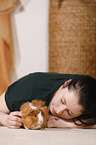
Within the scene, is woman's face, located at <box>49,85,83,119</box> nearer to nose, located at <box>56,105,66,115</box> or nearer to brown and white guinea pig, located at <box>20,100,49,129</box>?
nose, located at <box>56,105,66,115</box>

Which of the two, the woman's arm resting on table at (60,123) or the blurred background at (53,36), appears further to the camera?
the blurred background at (53,36)

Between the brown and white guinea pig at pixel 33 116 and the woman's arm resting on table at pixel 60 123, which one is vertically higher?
the brown and white guinea pig at pixel 33 116

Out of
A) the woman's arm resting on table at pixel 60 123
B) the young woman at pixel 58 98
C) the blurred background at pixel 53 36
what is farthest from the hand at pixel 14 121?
the blurred background at pixel 53 36

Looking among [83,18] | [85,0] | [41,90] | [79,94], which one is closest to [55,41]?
[83,18]

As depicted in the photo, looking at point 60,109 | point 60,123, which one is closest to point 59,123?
point 60,123

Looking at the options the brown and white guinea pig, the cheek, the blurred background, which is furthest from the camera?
the blurred background

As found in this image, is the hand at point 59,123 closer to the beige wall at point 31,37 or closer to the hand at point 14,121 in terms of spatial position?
the hand at point 14,121

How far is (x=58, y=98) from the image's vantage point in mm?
842

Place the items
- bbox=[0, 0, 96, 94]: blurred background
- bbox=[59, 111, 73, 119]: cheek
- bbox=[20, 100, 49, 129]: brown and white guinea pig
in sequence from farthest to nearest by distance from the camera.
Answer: bbox=[0, 0, 96, 94]: blurred background
bbox=[59, 111, 73, 119]: cheek
bbox=[20, 100, 49, 129]: brown and white guinea pig

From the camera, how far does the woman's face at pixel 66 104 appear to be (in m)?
0.78

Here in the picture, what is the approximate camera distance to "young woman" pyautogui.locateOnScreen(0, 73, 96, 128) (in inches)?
30.9

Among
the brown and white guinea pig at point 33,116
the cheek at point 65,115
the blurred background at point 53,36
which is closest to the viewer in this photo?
the brown and white guinea pig at point 33,116

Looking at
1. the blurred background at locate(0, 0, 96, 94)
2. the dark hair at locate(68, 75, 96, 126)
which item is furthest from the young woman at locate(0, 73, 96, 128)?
the blurred background at locate(0, 0, 96, 94)

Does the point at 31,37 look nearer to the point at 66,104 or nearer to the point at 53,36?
the point at 53,36
